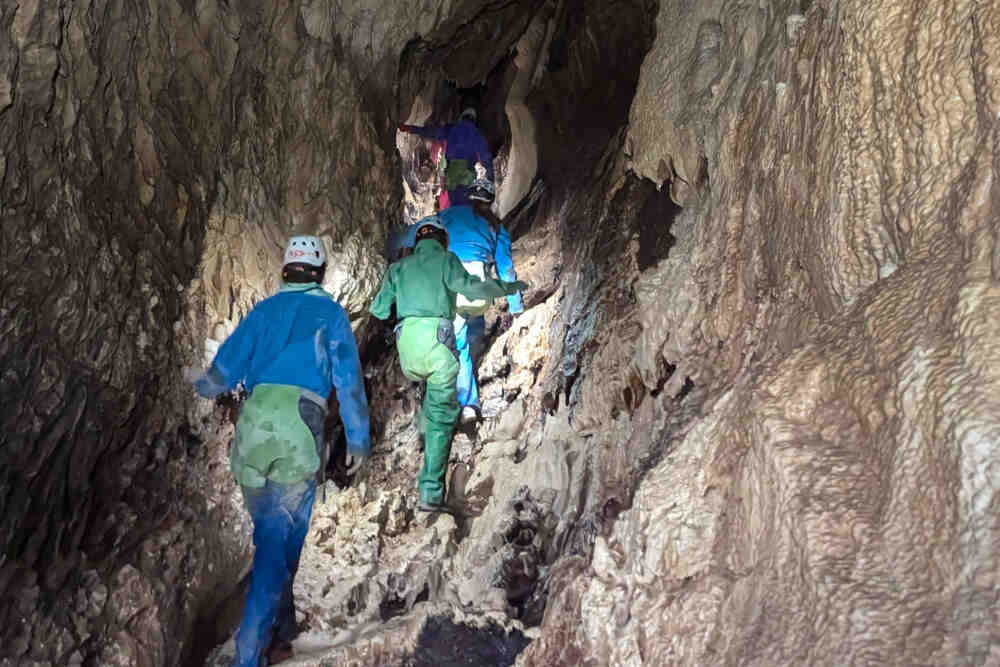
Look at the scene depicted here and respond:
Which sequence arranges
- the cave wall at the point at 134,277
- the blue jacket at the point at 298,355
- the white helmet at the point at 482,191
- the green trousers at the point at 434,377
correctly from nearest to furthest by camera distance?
the cave wall at the point at 134,277
the blue jacket at the point at 298,355
the green trousers at the point at 434,377
the white helmet at the point at 482,191

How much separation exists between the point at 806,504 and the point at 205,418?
2.84 m

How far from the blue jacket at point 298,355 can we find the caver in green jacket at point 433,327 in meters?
1.02

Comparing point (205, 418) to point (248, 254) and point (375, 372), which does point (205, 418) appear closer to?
point (248, 254)

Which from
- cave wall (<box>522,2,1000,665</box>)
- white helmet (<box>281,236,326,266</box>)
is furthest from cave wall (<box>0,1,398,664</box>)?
cave wall (<box>522,2,1000,665</box>)

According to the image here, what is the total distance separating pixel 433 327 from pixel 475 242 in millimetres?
1189

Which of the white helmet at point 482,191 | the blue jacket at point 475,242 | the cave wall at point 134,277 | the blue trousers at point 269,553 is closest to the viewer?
the cave wall at point 134,277

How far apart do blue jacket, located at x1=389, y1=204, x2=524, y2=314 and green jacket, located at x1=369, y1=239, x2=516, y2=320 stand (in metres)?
0.75

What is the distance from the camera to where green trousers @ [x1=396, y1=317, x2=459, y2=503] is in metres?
4.10

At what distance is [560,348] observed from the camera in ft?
15.0

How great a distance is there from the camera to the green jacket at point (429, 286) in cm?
410

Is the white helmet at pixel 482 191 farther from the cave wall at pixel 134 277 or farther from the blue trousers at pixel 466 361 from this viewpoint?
the cave wall at pixel 134 277

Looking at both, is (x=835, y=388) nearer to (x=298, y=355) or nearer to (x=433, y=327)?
(x=298, y=355)

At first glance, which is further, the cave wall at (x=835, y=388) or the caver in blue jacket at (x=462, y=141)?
the caver in blue jacket at (x=462, y=141)

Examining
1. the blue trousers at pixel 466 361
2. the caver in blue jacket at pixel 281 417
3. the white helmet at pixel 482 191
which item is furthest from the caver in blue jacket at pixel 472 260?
the caver in blue jacket at pixel 281 417
